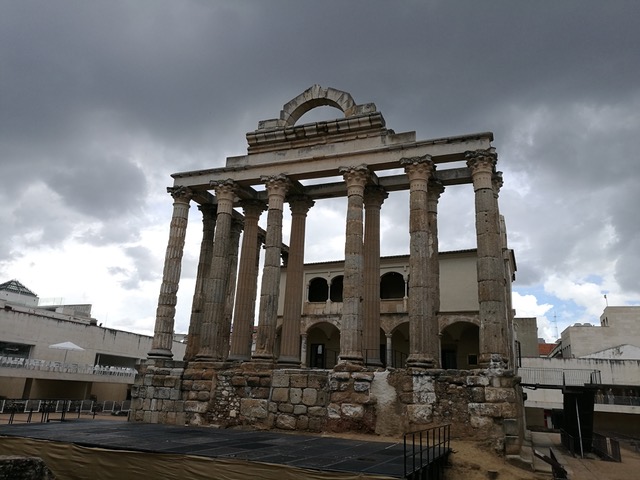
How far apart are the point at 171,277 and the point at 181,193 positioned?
→ 3.82 metres

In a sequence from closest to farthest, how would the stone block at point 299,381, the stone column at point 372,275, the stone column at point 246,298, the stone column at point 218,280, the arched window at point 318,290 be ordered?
the stone block at point 299,381, the stone column at point 372,275, the stone column at point 218,280, the stone column at point 246,298, the arched window at point 318,290

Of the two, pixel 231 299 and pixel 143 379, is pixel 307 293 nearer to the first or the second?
pixel 231 299

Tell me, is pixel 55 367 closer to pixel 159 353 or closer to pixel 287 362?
Answer: pixel 159 353

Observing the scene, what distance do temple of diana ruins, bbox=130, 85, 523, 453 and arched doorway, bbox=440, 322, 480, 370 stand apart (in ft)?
28.9

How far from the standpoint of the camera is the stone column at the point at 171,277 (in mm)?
20375

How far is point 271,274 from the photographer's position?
19328 mm

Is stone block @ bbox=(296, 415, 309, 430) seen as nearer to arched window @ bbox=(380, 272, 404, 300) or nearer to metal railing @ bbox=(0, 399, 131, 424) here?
metal railing @ bbox=(0, 399, 131, 424)

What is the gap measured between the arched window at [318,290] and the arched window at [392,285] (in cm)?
395

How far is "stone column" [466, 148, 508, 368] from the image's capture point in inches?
605

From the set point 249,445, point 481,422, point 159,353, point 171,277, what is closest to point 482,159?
point 481,422

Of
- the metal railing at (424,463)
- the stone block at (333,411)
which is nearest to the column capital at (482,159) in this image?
the stone block at (333,411)

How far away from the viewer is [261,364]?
59.6 feet

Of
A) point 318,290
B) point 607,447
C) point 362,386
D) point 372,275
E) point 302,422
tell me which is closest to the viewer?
point 362,386

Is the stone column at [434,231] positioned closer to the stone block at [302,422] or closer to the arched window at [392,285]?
the stone block at [302,422]
